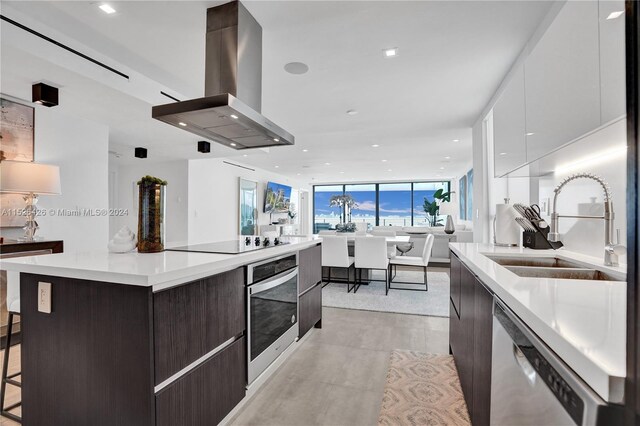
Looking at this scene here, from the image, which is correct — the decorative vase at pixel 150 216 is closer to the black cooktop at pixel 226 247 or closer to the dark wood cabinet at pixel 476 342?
the black cooktop at pixel 226 247

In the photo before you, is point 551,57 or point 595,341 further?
point 551,57

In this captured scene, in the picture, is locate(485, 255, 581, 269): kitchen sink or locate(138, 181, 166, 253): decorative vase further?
locate(485, 255, 581, 269): kitchen sink

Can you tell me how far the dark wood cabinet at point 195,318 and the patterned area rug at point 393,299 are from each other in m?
2.52

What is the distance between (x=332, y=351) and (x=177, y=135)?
3.37 m

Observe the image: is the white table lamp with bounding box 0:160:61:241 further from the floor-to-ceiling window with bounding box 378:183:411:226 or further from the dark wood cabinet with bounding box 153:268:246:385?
the floor-to-ceiling window with bounding box 378:183:411:226

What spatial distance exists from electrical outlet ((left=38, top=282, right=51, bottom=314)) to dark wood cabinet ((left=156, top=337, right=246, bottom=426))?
67 centimetres

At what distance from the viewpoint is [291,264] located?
8.11 feet

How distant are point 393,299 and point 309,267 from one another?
195 cm

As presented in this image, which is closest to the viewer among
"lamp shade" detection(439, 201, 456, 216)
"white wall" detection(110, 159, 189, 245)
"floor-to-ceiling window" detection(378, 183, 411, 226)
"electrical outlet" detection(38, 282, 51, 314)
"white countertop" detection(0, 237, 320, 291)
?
"white countertop" detection(0, 237, 320, 291)

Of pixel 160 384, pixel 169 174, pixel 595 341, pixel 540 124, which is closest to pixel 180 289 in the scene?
pixel 160 384

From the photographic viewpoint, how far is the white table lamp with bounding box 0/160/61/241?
2.62 m

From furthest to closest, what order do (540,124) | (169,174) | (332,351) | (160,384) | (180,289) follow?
(169,174) < (332,351) < (540,124) < (180,289) < (160,384)

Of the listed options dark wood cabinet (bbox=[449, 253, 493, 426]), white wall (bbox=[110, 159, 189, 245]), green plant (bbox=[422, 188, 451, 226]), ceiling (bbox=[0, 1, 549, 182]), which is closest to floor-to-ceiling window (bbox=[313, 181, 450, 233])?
green plant (bbox=[422, 188, 451, 226])

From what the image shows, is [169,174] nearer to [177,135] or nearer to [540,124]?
[177,135]
